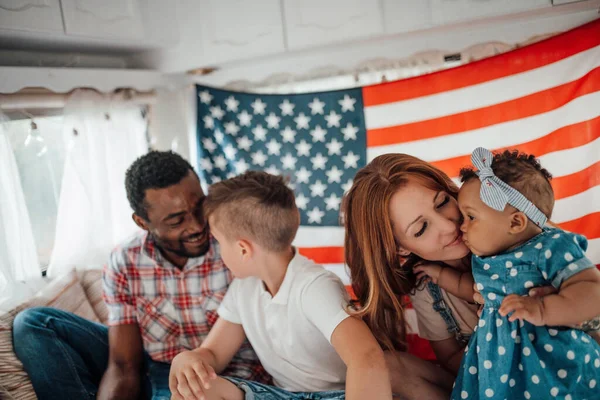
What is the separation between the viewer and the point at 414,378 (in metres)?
1.59

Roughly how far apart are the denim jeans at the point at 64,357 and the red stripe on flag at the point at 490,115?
1360mm

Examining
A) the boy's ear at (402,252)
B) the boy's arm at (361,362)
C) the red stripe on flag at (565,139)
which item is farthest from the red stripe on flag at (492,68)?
the boy's arm at (361,362)

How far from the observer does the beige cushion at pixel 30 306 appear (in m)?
1.75

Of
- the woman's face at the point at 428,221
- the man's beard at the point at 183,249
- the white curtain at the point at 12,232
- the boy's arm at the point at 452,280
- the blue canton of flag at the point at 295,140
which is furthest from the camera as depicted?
the blue canton of flag at the point at 295,140

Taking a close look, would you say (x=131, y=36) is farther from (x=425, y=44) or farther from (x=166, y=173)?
(x=425, y=44)

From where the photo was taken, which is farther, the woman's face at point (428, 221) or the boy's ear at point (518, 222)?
the woman's face at point (428, 221)

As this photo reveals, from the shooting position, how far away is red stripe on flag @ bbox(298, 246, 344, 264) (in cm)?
248

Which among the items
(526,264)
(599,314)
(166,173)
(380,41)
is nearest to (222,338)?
(166,173)

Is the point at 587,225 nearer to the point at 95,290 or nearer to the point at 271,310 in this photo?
the point at 271,310

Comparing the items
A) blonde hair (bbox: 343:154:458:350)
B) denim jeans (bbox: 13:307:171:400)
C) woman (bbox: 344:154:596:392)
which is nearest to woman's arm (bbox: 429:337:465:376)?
woman (bbox: 344:154:596:392)

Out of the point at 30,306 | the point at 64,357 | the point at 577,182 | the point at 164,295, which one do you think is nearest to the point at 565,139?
the point at 577,182

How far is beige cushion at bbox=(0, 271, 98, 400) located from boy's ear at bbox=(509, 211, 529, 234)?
165 cm

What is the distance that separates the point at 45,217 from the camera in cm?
244

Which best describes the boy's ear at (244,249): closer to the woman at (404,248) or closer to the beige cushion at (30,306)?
the woman at (404,248)
